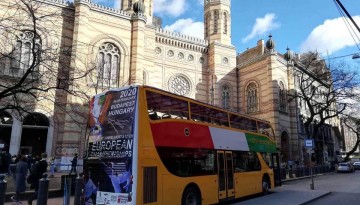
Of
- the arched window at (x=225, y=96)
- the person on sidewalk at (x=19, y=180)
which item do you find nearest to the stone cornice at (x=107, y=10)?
the arched window at (x=225, y=96)

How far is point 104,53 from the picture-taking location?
24.2m

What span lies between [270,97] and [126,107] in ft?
80.0

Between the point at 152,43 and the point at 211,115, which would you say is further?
the point at 152,43

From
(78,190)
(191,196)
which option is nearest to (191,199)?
(191,196)

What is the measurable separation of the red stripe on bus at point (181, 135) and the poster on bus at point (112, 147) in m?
0.89

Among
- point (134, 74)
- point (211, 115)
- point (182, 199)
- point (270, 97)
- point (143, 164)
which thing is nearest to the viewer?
point (143, 164)

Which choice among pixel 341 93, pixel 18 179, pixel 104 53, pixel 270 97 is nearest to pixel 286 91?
pixel 270 97

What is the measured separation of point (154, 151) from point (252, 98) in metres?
25.9

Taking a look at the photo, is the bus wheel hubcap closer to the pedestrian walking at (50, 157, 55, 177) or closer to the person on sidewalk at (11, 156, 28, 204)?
the person on sidewalk at (11, 156, 28, 204)

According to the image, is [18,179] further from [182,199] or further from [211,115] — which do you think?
[211,115]

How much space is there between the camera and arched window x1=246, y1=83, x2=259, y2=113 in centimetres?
3219

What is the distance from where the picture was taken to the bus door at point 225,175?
436 inches

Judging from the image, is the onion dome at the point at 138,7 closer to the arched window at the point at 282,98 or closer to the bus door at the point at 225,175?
the arched window at the point at 282,98

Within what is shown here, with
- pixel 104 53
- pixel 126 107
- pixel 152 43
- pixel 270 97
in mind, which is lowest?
pixel 126 107
